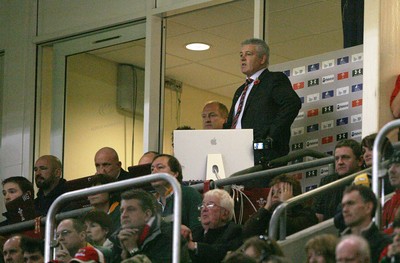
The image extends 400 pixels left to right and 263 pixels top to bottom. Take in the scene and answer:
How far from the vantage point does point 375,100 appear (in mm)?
11914

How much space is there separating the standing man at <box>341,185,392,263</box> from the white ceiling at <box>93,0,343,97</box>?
500cm

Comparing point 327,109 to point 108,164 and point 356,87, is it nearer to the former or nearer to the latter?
point 356,87

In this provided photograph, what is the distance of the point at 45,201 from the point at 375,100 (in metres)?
3.07

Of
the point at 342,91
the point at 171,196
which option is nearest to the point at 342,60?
the point at 342,91

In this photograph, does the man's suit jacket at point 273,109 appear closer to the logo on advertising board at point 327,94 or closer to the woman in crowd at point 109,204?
the logo on advertising board at point 327,94

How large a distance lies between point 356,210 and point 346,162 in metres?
1.90

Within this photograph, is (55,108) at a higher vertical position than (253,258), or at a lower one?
higher

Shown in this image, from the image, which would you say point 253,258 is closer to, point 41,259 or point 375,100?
point 41,259

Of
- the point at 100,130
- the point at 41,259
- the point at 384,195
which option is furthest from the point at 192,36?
the point at 384,195

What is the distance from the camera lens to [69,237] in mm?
9047

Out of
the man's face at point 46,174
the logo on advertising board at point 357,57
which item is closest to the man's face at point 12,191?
the man's face at point 46,174

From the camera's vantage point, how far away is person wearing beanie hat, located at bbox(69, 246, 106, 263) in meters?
8.57

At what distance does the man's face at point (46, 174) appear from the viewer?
40.5 feet

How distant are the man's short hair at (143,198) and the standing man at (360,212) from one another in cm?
120
